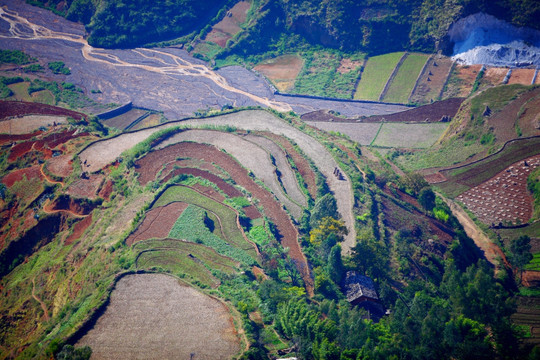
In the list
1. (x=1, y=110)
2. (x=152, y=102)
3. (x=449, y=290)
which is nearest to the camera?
(x=449, y=290)

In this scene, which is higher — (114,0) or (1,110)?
(114,0)

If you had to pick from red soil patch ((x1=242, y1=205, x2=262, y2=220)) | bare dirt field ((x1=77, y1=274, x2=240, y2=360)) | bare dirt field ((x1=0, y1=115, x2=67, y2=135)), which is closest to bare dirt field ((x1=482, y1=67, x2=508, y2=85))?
red soil patch ((x1=242, y1=205, x2=262, y2=220))

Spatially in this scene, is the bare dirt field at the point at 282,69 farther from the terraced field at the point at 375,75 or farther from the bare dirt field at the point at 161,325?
the bare dirt field at the point at 161,325

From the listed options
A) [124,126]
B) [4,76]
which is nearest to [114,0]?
[4,76]

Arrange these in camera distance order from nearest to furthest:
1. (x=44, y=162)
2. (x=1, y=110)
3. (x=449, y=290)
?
(x=449, y=290), (x=44, y=162), (x=1, y=110)

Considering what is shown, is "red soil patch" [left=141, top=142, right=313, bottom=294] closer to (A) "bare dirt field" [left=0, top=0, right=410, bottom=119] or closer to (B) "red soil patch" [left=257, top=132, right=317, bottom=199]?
(B) "red soil patch" [left=257, top=132, right=317, bottom=199]

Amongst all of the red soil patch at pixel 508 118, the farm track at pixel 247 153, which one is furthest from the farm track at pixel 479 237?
the farm track at pixel 247 153

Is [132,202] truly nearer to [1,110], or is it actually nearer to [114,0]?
[1,110]
